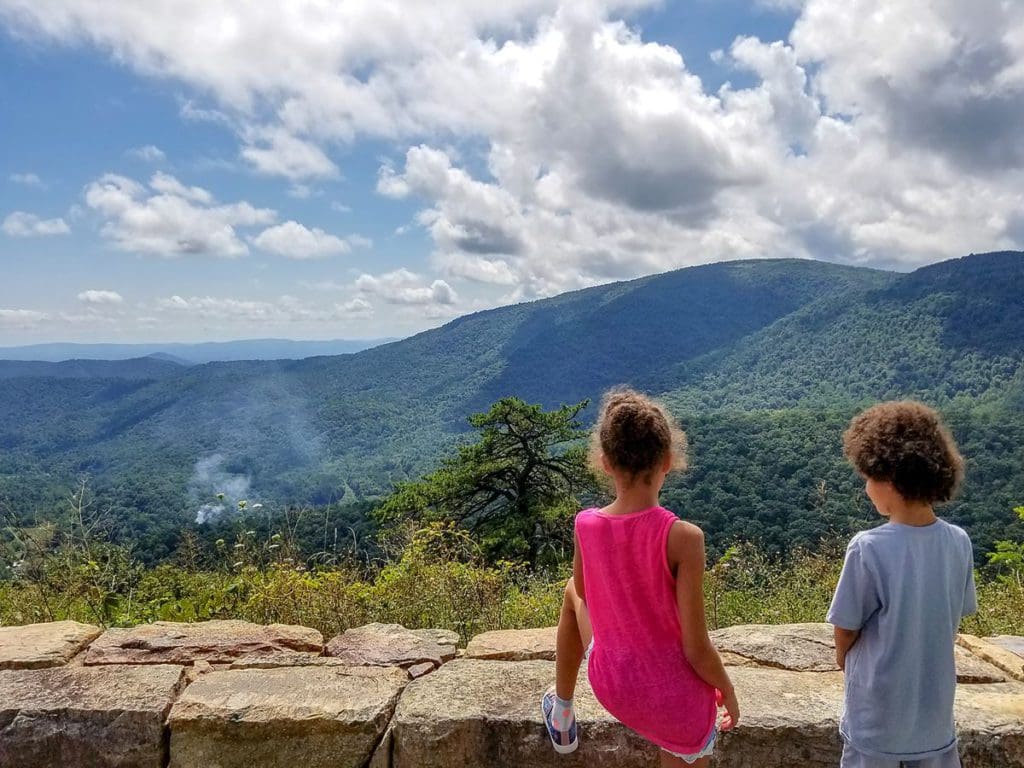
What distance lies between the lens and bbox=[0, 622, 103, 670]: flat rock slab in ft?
9.20

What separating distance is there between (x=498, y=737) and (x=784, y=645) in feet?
4.68

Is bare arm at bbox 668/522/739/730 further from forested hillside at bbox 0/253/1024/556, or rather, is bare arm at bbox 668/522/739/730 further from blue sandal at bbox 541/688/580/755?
forested hillside at bbox 0/253/1024/556

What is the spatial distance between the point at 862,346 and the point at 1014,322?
19.4 metres

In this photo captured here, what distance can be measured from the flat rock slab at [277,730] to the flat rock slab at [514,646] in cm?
61

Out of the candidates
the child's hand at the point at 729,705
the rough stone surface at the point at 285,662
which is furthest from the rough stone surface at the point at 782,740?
the rough stone surface at the point at 285,662

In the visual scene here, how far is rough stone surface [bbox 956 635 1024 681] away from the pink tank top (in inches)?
67.0

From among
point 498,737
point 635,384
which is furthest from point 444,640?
point 635,384

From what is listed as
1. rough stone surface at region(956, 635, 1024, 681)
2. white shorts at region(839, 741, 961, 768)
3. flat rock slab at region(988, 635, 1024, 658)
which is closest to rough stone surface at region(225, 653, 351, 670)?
white shorts at region(839, 741, 961, 768)

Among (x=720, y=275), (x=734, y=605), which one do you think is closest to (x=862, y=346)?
(x=720, y=275)

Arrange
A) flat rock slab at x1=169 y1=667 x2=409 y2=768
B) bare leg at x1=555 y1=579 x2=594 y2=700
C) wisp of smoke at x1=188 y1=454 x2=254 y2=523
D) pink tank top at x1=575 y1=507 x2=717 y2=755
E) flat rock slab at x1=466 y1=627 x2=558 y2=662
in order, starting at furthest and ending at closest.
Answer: wisp of smoke at x1=188 y1=454 x2=254 y2=523
flat rock slab at x1=466 y1=627 x2=558 y2=662
flat rock slab at x1=169 y1=667 x2=409 y2=768
bare leg at x1=555 y1=579 x2=594 y2=700
pink tank top at x1=575 y1=507 x2=717 y2=755

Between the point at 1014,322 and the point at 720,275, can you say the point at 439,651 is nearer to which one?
the point at 1014,322

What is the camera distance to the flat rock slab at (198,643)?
2922 mm

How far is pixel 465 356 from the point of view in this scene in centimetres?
15588

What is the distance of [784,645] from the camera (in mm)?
2979
